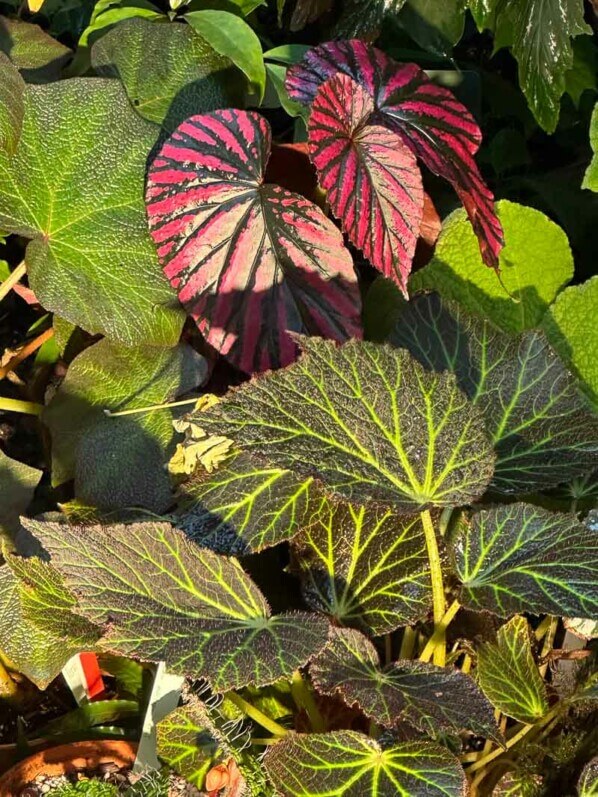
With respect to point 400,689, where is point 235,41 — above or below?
above

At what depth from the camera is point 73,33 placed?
3.88ft

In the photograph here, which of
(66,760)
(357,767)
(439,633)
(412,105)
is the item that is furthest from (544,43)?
(66,760)

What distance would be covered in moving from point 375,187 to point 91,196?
0.26 meters

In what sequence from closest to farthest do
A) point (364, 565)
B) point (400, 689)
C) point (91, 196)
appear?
point (400, 689) → point (364, 565) → point (91, 196)

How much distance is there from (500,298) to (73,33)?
0.65m

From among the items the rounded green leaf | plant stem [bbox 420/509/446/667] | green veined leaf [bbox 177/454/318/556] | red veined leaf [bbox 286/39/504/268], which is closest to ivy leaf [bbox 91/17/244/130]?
red veined leaf [bbox 286/39/504/268]

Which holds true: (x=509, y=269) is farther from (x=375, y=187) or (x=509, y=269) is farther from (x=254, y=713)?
(x=254, y=713)

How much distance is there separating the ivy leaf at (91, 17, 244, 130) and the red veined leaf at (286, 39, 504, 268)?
0.43 feet

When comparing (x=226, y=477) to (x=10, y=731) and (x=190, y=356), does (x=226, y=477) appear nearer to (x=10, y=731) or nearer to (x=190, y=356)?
(x=190, y=356)

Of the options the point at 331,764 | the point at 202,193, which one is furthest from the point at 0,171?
the point at 331,764

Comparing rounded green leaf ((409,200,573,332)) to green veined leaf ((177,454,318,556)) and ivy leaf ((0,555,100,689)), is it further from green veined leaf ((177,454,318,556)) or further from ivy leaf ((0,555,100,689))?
ivy leaf ((0,555,100,689))

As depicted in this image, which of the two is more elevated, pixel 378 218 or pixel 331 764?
pixel 378 218

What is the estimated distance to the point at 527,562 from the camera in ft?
2.14

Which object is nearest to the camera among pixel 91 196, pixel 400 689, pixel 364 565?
pixel 400 689
